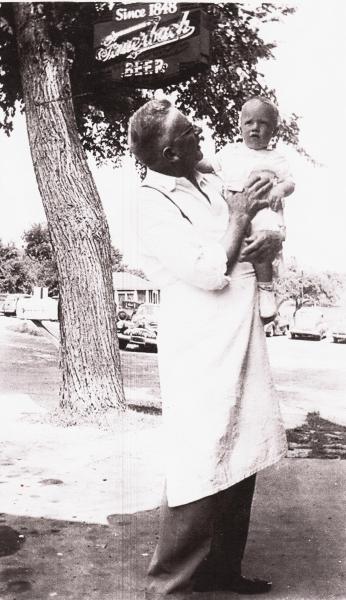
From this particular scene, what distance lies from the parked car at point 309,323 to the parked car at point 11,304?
49.1 inches

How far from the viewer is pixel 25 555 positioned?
2.27m

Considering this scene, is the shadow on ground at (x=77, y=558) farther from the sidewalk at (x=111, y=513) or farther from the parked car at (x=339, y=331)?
the parked car at (x=339, y=331)

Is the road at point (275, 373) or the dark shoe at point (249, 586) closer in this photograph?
the dark shoe at point (249, 586)

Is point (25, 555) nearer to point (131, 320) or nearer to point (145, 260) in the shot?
point (145, 260)

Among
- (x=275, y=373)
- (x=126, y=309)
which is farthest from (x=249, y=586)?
(x=275, y=373)

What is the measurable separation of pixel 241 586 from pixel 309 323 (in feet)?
3.82

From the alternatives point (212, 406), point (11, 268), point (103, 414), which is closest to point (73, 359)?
point (103, 414)

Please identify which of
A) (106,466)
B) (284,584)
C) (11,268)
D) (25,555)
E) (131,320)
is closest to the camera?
(284,584)

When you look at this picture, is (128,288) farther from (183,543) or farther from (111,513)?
(183,543)

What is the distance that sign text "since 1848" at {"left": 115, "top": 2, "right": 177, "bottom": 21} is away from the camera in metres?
2.31

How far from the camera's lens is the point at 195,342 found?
1.62m

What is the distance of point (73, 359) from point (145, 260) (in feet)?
6.85

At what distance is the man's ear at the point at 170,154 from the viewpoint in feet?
5.28

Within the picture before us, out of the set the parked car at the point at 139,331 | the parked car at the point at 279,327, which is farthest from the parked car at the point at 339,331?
the parked car at the point at 139,331
